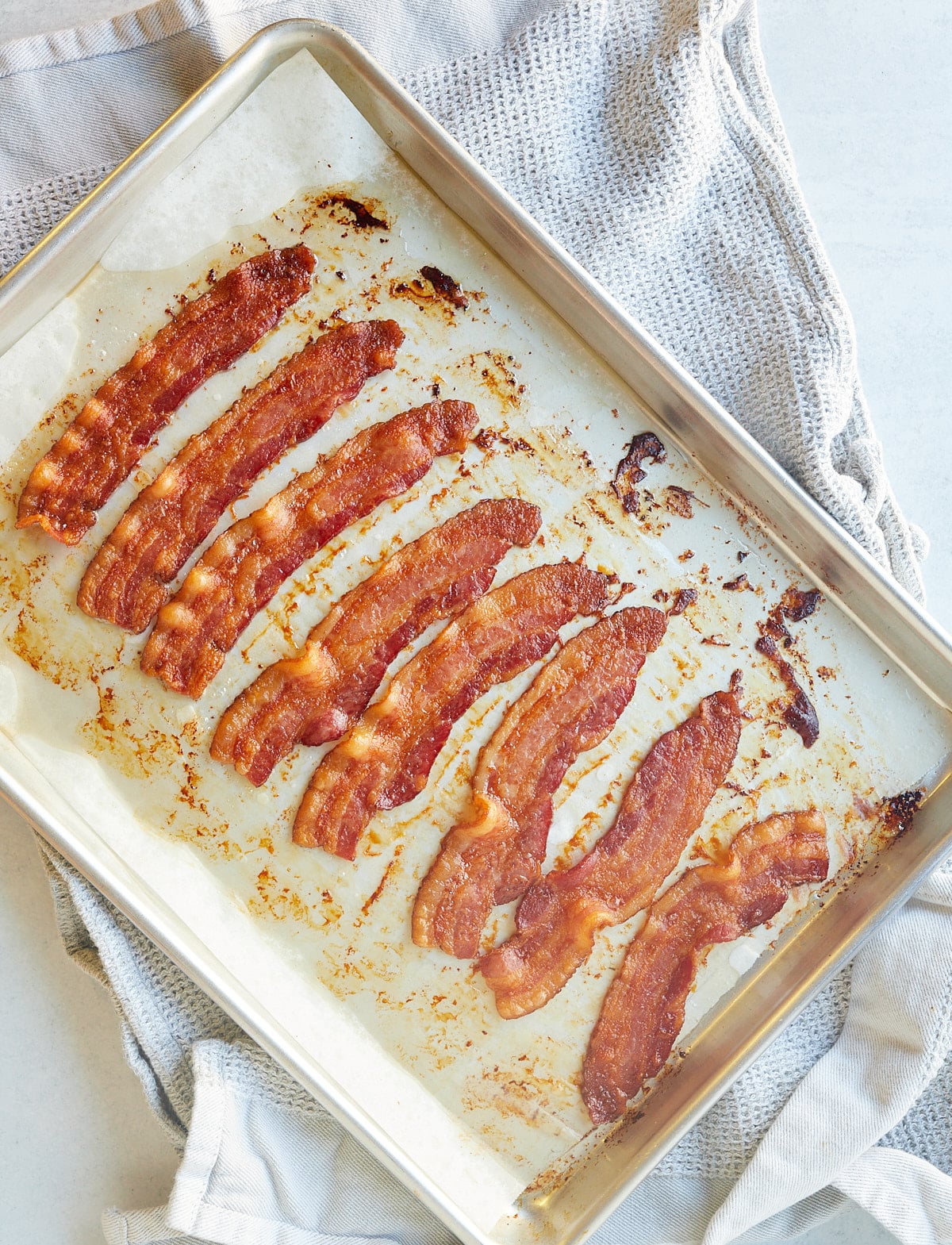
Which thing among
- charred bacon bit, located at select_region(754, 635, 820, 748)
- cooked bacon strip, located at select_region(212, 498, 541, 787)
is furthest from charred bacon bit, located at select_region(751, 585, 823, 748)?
cooked bacon strip, located at select_region(212, 498, 541, 787)

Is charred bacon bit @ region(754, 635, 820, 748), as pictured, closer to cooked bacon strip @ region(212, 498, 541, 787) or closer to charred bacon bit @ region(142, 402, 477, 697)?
cooked bacon strip @ region(212, 498, 541, 787)

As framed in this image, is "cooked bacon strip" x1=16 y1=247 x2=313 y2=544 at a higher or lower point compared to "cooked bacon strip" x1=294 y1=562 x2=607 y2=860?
higher

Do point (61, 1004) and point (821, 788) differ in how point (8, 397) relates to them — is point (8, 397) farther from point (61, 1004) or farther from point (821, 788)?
point (821, 788)

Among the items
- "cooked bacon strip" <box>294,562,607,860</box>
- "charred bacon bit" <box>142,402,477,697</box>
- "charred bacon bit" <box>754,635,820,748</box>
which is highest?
"charred bacon bit" <box>142,402,477,697</box>

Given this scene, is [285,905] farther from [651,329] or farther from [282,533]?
[651,329]

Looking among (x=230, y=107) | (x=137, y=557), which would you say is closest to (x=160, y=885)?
(x=137, y=557)

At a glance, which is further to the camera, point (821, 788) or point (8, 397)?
point (821, 788)

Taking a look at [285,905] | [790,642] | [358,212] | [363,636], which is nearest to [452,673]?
[363,636]
